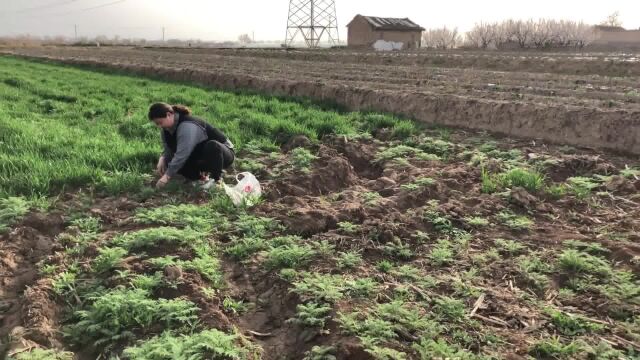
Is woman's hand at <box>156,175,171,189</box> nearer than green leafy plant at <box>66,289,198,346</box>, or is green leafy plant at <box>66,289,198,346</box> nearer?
green leafy plant at <box>66,289,198,346</box>

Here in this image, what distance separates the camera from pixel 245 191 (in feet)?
Result: 17.3

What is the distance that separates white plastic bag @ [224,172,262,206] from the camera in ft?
16.9

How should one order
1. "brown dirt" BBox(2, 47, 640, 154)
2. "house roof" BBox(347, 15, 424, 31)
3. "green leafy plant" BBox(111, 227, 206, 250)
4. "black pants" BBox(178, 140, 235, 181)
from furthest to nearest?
"house roof" BBox(347, 15, 424, 31)
"brown dirt" BBox(2, 47, 640, 154)
"black pants" BBox(178, 140, 235, 181)
"green leafy plant" BBox(111, 227, 206, 250)

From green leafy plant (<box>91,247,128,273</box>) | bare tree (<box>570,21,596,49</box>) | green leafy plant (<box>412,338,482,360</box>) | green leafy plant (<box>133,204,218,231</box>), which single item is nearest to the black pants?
green leafy plant (<box>133,204,218,231</box>)

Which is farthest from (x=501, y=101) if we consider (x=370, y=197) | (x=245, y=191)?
(x=245, y=191)

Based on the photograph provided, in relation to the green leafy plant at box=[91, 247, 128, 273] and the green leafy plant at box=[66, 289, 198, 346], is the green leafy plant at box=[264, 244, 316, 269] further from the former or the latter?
the green leafy plant at box=[91, 247, 128, 273]

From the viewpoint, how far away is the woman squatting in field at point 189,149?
542 cm

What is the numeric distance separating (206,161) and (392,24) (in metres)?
53.5

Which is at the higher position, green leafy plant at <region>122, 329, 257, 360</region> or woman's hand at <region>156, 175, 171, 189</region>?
woman's hand at <region>156, 175, 171, 189</region>

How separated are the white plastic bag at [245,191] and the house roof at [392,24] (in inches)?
2041

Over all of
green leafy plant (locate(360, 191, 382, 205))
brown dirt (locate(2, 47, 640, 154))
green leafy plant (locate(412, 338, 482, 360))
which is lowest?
green leafy plant (locate(412, 338, 482, 360))

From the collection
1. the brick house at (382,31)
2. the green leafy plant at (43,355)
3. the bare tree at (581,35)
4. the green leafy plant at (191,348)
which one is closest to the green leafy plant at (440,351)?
the green leafy plant at (191,348)

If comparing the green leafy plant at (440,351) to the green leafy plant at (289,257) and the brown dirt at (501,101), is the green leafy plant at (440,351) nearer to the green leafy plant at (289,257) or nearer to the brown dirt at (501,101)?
the green leafy plant at (289,257)

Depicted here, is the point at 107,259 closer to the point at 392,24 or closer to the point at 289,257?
the point at 289,257
